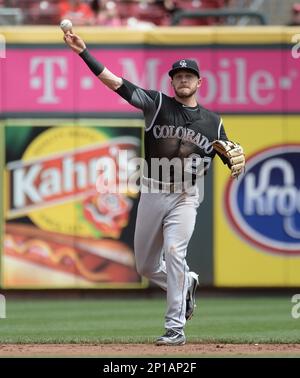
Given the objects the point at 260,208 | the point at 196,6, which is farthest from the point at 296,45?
the point at 196,6

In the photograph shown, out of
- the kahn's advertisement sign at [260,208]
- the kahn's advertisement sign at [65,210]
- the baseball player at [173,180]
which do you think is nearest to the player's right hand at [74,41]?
the baseball player at [173,180]

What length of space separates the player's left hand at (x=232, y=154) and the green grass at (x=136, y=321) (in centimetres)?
136

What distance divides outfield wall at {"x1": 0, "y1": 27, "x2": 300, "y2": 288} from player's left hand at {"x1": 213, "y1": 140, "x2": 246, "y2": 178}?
5.01m

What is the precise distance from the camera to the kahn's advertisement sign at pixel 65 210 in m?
12.5

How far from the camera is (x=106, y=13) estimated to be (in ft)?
45.2

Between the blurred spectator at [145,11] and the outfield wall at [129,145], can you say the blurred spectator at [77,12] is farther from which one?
the outfield wall at [129,145]

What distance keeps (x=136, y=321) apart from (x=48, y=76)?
399cm

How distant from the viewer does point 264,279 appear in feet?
41.6

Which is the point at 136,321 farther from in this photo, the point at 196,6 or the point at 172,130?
the point at 196,6

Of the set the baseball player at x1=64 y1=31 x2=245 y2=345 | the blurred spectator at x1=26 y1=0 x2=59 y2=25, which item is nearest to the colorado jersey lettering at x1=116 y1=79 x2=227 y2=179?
the baseball player at x1=64 y1=31 x2=245 y2=345

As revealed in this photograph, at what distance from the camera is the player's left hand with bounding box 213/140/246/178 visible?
761 cm

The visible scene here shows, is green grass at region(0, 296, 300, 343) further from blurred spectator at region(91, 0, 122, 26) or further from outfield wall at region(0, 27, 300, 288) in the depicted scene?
blurred spectator at region(91, 0, 122, 26)

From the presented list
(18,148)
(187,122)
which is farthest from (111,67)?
(187,122)

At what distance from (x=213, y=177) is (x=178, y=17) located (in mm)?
2053
